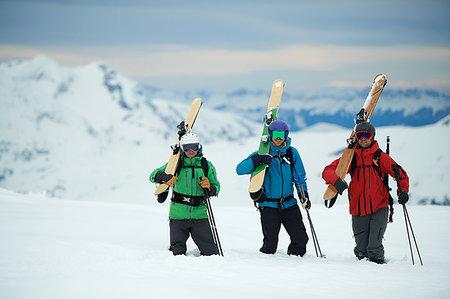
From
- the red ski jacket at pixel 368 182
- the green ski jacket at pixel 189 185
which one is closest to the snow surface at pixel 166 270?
the green ski jacket at pixel 189 185

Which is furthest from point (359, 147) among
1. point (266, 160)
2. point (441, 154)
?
point (441, 154)

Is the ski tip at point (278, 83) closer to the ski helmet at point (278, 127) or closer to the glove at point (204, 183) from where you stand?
the ski helmet at point (278, 127)

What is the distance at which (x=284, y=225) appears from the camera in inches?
322

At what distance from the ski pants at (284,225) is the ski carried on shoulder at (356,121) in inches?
24.2

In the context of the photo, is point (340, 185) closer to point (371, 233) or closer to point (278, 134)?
point (371, 233)

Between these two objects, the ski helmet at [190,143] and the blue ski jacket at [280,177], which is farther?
the ski helmet at [190,143]

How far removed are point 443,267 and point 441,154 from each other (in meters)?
139

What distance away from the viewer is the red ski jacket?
7799 millimetres

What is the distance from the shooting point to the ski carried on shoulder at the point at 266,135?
26.2ft

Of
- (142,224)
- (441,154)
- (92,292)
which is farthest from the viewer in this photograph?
(441,154)

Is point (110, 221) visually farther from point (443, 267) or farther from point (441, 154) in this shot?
point (441, 154)

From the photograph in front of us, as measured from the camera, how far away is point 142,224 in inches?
488

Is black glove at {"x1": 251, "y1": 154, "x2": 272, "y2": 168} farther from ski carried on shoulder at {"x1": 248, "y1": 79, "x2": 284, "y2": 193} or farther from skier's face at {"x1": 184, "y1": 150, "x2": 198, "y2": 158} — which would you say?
skier's face at {"x1": 184, "y1": 150, "x2": 198, "y2": 158}

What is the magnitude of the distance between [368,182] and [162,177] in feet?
10.8
